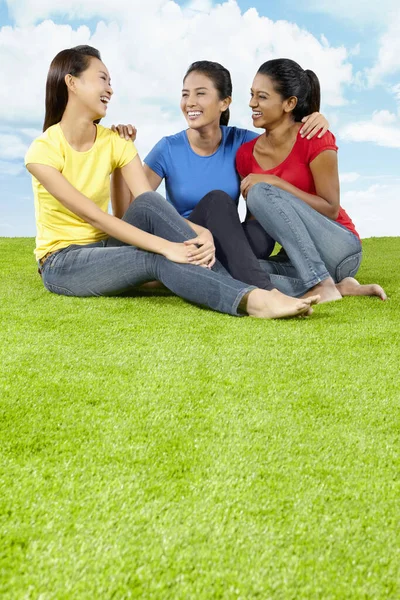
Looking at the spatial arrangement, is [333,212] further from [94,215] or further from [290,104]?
[94,215]

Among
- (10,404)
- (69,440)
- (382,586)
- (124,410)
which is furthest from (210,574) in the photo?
(10,404)

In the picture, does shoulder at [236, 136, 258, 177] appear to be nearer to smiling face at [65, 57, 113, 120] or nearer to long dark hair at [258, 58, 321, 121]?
long dark hair at [258, 58, 321, 121]

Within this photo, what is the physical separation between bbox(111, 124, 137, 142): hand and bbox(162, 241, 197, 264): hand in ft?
3.07

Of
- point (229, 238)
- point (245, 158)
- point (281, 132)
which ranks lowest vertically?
point (229, 238)

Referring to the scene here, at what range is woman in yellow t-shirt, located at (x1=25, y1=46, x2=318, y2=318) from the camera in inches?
110

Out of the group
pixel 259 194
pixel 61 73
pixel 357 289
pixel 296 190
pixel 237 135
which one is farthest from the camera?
pixel 237 135

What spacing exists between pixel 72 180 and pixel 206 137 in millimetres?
878

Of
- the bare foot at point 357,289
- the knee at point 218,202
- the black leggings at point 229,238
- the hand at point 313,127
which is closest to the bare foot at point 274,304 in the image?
the black leggings at point 229,238

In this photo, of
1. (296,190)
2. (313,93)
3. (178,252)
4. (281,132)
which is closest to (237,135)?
(281,132)

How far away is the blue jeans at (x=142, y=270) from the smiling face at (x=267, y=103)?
2.66ft

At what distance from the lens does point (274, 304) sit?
2676 mm

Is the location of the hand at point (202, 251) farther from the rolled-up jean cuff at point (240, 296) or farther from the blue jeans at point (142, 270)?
the rolled-up jean cuff at point (240, 296)

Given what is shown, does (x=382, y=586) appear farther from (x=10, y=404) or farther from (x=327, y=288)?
(x=327, y=288)

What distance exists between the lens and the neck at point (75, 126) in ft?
10.4
